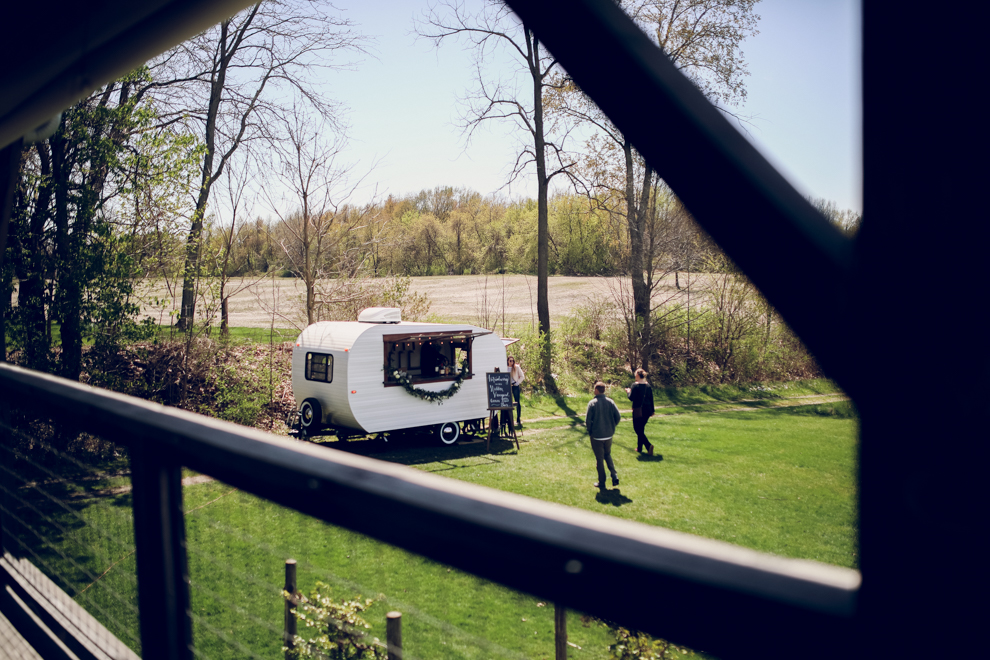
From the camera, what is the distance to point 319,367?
12.1m

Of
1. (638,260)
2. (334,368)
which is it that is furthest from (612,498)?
(638,260)

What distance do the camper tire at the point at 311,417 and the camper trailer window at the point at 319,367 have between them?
49 centimetres

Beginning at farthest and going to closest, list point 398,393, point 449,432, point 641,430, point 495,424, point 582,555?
point 495,424 < point 449,432 < point 641,430 < point 398,393 < point 582,555

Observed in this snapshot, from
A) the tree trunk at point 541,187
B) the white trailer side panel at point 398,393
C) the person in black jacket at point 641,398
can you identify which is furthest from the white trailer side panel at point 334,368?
the tree trunk at point 541,187

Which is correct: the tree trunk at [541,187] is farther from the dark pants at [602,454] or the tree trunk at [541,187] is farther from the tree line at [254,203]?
the dark pants at [602,454]

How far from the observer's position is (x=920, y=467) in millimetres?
477

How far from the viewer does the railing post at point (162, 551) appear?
1280 mm

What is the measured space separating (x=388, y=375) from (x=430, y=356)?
1410mm

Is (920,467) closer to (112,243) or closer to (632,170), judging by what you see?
(112,243)

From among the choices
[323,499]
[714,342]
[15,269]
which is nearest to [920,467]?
[323,499]

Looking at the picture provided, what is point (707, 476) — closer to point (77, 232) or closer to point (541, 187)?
point (77, 232)

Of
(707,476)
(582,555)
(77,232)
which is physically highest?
(77,232)

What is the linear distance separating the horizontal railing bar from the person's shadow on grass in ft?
29.6

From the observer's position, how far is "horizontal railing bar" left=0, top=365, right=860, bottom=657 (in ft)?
1.77
